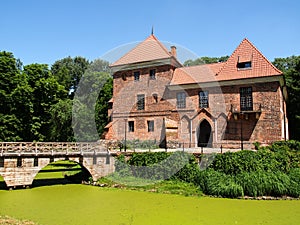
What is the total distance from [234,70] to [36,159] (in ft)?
53.8

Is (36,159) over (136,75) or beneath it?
beneath

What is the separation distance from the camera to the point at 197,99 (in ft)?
83.7

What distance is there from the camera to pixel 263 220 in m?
11.8

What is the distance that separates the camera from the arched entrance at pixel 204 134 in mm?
25734

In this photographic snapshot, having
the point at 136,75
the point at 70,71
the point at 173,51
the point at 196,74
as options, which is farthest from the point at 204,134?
the point at 70,71

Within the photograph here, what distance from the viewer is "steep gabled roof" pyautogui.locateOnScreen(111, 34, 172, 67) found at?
1103 inches

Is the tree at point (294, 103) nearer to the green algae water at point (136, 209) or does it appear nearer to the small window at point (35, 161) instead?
the green algae water at point (136, 209)

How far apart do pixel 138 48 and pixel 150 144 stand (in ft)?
32.2

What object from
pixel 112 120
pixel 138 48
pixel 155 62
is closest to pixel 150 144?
pixel 112 120

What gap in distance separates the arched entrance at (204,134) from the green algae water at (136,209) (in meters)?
9.38

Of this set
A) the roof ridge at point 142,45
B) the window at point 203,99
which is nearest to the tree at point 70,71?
the roof ridge at point 142,45

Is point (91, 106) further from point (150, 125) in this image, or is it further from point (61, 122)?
point (150, 125)

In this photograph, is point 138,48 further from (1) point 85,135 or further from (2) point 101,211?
(2) point 101,211

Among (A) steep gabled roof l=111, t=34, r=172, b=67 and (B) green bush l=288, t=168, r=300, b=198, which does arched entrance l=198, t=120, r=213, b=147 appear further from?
(B) green bush l=288, t=168, r=300, b=198
